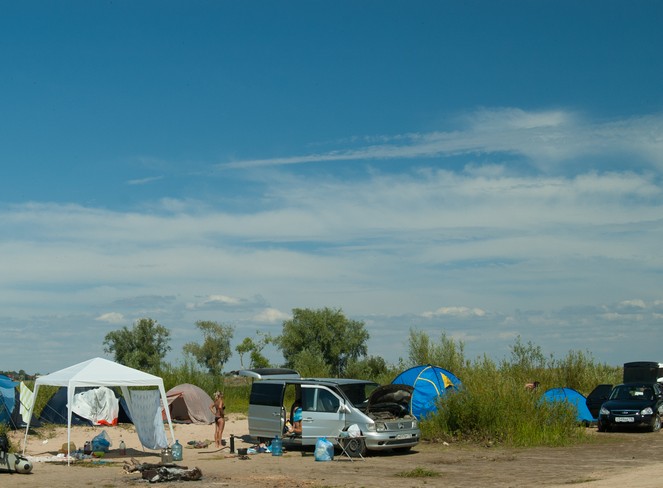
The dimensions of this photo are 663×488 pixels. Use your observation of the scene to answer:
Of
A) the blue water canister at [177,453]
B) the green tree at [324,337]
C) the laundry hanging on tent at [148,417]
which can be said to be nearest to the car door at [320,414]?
the blue water canister at [177,453]

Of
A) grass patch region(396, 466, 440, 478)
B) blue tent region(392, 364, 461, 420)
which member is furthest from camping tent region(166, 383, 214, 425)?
grass patch region(396, 466, 440, 478)

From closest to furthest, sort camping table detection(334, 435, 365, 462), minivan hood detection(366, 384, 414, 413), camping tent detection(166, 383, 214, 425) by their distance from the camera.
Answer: camping table detection(334, 435, 365, 462)
minivan hood detection(366, 384, 414, 413)
camping tent detection(166, 383, 214, 425)

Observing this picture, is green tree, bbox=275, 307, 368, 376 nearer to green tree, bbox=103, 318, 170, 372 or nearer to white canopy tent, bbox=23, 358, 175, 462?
green tree, bbox=103, 318, 170, 372

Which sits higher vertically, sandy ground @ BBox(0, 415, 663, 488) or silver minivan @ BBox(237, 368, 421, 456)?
silver minivan @ BBox(237, 368, 421, 456)

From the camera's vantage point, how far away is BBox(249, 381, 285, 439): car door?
834 inches

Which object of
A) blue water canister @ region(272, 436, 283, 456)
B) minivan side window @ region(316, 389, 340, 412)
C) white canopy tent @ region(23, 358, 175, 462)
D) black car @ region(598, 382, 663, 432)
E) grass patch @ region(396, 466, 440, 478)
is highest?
white canopy tent @ region(23, 358, 175, 462)

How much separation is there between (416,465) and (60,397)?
17.0 m

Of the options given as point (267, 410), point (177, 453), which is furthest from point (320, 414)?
point (177, 453)

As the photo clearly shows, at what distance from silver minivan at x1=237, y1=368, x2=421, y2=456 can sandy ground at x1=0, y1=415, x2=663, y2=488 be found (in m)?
0.50

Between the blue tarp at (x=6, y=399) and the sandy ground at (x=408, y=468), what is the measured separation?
2.10 metres

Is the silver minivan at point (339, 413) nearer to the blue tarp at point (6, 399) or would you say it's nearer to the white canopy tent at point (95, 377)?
the white canopy tent at point (95, 377)

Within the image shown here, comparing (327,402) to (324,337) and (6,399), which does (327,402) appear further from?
(324,337)

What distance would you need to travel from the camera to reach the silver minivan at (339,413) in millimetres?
19875

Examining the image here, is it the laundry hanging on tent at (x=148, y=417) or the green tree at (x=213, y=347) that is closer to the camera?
the laundry hanging on tent at (x=148, y=417)
